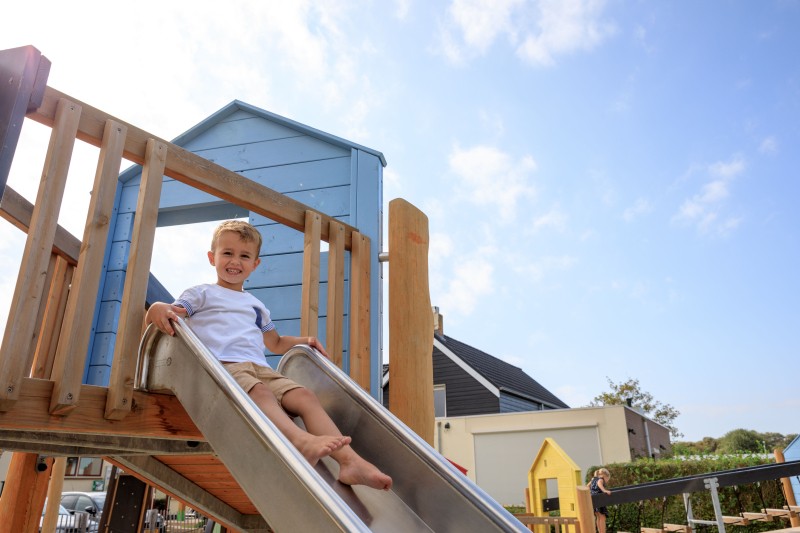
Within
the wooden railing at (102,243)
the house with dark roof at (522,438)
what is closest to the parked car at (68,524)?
the house with dark roof at (522,438)

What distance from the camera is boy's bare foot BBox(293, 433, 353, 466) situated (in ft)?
6.24

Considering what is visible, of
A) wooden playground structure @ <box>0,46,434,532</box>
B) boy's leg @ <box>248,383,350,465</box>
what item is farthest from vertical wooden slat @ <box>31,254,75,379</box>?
boy's leg @ <box>248,383,350,465</box>

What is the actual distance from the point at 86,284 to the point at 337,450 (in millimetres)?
1306

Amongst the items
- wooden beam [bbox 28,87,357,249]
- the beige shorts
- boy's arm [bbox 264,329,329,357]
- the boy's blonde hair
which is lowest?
the beige shorts

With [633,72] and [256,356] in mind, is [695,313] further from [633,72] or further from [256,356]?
[256,356]

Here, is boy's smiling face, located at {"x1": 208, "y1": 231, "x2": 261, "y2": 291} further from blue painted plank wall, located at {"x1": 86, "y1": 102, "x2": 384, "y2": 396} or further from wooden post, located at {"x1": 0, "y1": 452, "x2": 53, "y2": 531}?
wooden post, located at {"x1": 0, "y1": 452, "x2": 53, "y2": 531}

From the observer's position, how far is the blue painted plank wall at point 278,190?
5438 mm

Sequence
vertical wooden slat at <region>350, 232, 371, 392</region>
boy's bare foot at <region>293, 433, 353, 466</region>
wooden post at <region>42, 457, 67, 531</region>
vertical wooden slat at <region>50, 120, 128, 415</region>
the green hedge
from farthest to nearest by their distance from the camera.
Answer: the green hedge < wooden post at <region>42, 457, 67, 531</region> < vertical wooden slat at <region>350, 232, 371, 392</region> < vertical wooden slat at <region>50, 120, 128, 415</region> < boy's bare foot at <region>293, 433, 353, 466</region>

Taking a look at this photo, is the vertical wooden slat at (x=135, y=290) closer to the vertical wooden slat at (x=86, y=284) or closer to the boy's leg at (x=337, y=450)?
the vertical wooden slat at (x=86, y=284)

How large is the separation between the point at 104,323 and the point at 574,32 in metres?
7.04

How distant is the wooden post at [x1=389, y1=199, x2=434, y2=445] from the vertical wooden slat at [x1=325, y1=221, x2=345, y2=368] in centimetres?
32

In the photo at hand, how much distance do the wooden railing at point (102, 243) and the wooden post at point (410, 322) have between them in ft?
1.11

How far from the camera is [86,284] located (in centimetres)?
244

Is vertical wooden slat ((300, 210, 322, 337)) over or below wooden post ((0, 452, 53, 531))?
over
